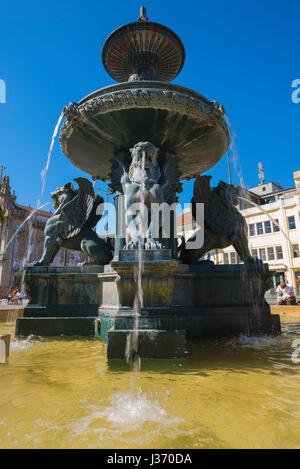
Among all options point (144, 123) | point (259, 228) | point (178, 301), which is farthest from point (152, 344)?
point (259, 228)

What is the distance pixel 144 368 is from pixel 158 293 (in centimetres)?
94

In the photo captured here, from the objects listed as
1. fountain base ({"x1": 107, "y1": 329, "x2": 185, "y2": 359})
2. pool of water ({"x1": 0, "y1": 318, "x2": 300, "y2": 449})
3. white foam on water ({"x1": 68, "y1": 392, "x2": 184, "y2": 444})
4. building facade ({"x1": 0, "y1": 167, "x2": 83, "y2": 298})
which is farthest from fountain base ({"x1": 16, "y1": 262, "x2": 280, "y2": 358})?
building facade ({"x1": 0, "y1": 167, "x2": 83, "y2": 298})

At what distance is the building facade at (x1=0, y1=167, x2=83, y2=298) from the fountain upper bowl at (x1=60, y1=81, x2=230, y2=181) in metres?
26.7

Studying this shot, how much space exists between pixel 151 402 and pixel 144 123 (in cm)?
462

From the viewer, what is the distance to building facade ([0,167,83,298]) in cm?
3253

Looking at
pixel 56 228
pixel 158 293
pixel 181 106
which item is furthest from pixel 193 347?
pixel 181 106

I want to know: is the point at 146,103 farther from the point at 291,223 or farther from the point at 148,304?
the point at 291,223

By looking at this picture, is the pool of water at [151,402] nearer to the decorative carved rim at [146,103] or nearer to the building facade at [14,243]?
the decorative carved rim at [146,103]

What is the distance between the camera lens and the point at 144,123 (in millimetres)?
5305

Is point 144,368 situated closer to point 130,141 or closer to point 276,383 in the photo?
point 276,383

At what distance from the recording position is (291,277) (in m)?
28.5

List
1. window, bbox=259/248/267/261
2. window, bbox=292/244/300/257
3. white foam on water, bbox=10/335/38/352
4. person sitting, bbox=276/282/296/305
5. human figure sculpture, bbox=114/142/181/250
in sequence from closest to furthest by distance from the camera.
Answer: white foam on water, bbox=10/335/38/352
human figure sculpture, bbox=114/142/181/250
person sitting, bbox=276/282/296/305
window, bbox=292/244/300/257
window, bbox=259/248/267/261

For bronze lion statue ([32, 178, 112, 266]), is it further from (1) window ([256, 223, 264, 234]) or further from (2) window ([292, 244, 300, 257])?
(1) window ([256, 223, 264, 234])

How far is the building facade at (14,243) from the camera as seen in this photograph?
32531 mm
